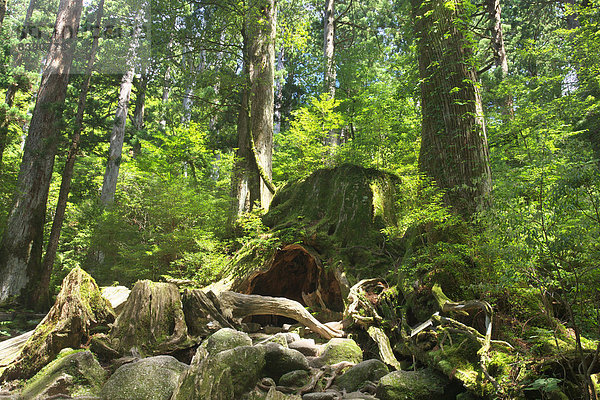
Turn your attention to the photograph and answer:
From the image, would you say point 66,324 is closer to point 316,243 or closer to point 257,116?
point 316,243

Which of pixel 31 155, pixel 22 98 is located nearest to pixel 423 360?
pixel 31 155

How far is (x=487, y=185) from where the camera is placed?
212 inches

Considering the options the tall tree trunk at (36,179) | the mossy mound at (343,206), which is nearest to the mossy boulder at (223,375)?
the mossy mound at (343,206)

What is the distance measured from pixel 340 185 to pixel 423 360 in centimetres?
393

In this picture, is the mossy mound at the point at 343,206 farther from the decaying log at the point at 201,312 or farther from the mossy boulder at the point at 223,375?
the mossy boulder at the point at 223,375

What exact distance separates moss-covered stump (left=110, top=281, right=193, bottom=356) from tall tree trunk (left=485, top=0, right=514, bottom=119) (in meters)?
6.41

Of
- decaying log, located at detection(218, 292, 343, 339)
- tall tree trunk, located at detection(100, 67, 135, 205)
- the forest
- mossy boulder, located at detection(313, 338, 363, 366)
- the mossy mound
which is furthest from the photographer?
tall tree trunk, located at detection(100, 67, 135, 205)

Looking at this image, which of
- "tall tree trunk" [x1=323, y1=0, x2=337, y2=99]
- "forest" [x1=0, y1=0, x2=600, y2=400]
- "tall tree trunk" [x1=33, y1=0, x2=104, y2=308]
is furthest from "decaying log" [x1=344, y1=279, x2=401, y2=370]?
"tall tree trunk" [x1=323, y1=0, x2=337, y2=99]

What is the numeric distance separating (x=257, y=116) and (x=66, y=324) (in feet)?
23.8

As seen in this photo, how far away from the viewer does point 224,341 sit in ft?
15.4

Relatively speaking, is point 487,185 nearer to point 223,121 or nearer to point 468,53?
point 468,53

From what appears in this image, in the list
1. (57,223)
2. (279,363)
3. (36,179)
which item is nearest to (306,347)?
(279,363)

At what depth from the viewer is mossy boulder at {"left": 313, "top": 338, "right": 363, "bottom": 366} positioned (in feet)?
16.1

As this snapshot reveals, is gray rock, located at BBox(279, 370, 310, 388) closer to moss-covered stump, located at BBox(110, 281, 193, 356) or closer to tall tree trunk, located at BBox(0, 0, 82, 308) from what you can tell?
moss-covered stump, located at BBox(110, 281, 193, 356)
